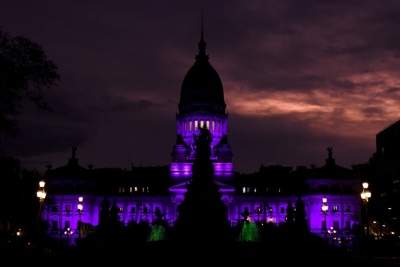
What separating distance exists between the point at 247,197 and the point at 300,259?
106840 millimetres

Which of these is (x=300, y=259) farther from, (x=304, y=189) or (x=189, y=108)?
(x=189, y=108)

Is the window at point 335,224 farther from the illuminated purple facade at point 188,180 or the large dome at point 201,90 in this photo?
the large dome at point 201,90

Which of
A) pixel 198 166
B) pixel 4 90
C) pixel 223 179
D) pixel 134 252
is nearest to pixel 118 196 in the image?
pixel 223 179

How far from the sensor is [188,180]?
151375 mm

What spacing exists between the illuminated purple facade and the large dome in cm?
26

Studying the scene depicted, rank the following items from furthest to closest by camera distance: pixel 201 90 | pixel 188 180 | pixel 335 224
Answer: pixel 201 90, pixel 188 180, pixel 335 224

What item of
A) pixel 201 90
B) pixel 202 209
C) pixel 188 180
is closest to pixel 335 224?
pixel 188 180

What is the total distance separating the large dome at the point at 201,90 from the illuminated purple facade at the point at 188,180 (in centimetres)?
26

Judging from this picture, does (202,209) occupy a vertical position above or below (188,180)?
below

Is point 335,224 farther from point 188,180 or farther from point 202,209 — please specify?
point 202,209

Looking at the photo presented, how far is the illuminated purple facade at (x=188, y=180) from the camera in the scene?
14925cm

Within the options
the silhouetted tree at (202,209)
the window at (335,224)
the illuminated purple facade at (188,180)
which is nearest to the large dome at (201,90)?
the illuminated purple facade at (188,180)

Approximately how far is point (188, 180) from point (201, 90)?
98.1 feet

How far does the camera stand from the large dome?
170 m
